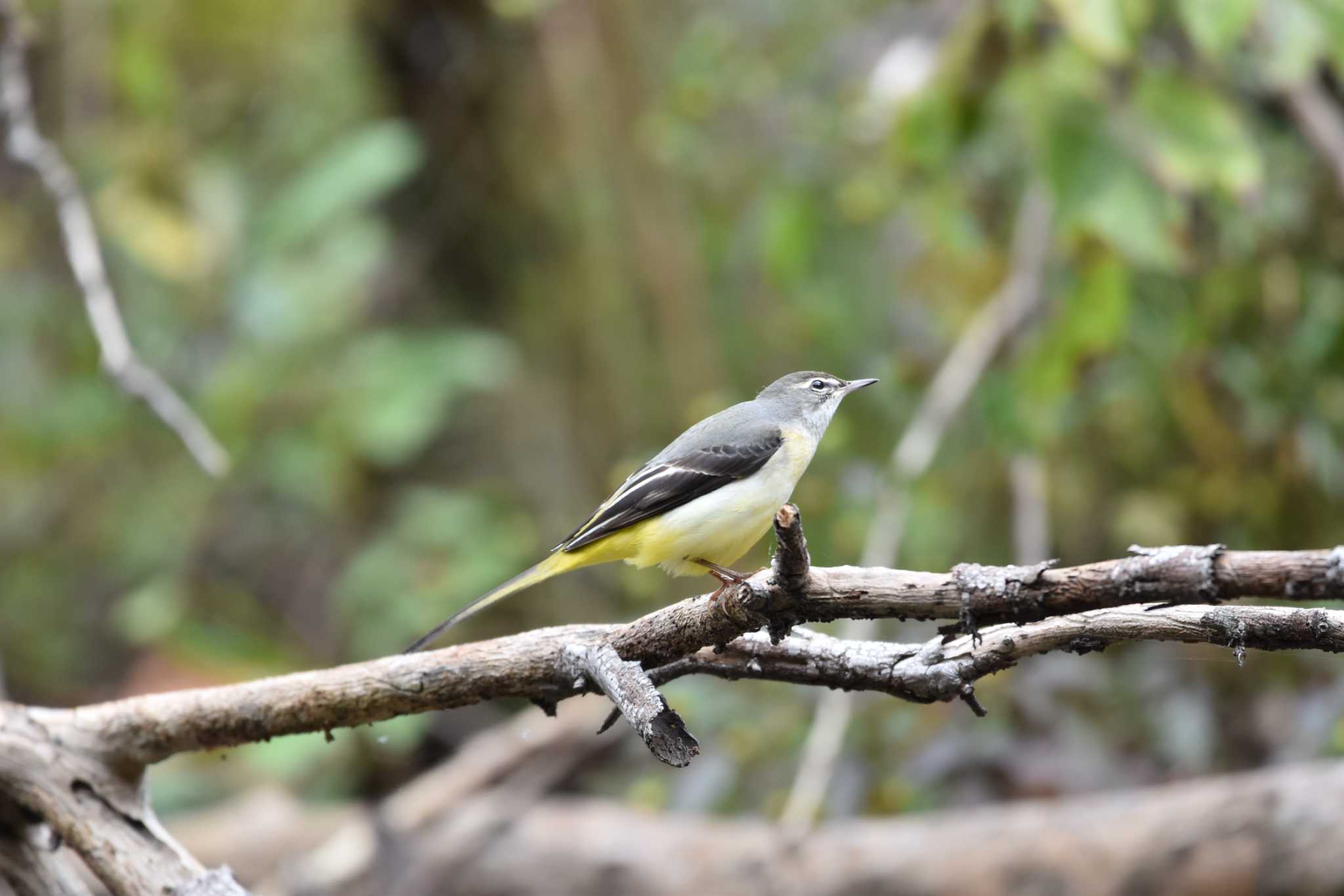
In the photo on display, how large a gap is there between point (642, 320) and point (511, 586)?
525 cm

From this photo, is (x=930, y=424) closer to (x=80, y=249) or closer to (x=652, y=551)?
(x=652, y=551)

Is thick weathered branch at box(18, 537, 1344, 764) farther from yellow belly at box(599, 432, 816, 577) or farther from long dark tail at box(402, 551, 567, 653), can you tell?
yellow belly at box(599, 432, 816, 577)

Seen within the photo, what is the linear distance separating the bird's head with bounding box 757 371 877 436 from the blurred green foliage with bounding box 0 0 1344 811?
49 centimetres

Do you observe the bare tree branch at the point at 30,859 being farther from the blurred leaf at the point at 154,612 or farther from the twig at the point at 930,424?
the blurred leaf at the point at 154,612

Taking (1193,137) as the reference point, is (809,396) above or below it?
below

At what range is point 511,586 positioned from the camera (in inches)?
112

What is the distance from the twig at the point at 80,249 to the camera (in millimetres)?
3467

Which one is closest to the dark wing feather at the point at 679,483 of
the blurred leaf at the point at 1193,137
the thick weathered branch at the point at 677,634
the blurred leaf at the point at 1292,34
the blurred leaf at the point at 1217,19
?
the thick weathered branch at the point at 677,634

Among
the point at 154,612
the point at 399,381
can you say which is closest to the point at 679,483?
the point at 399,381

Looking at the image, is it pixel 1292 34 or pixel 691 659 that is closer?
pixel 691 659

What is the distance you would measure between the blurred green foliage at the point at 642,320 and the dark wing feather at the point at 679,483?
0.29 metres

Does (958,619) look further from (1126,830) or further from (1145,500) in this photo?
(1145,500)

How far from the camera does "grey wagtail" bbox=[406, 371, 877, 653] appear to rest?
2.86m

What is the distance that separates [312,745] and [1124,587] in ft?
15.6
